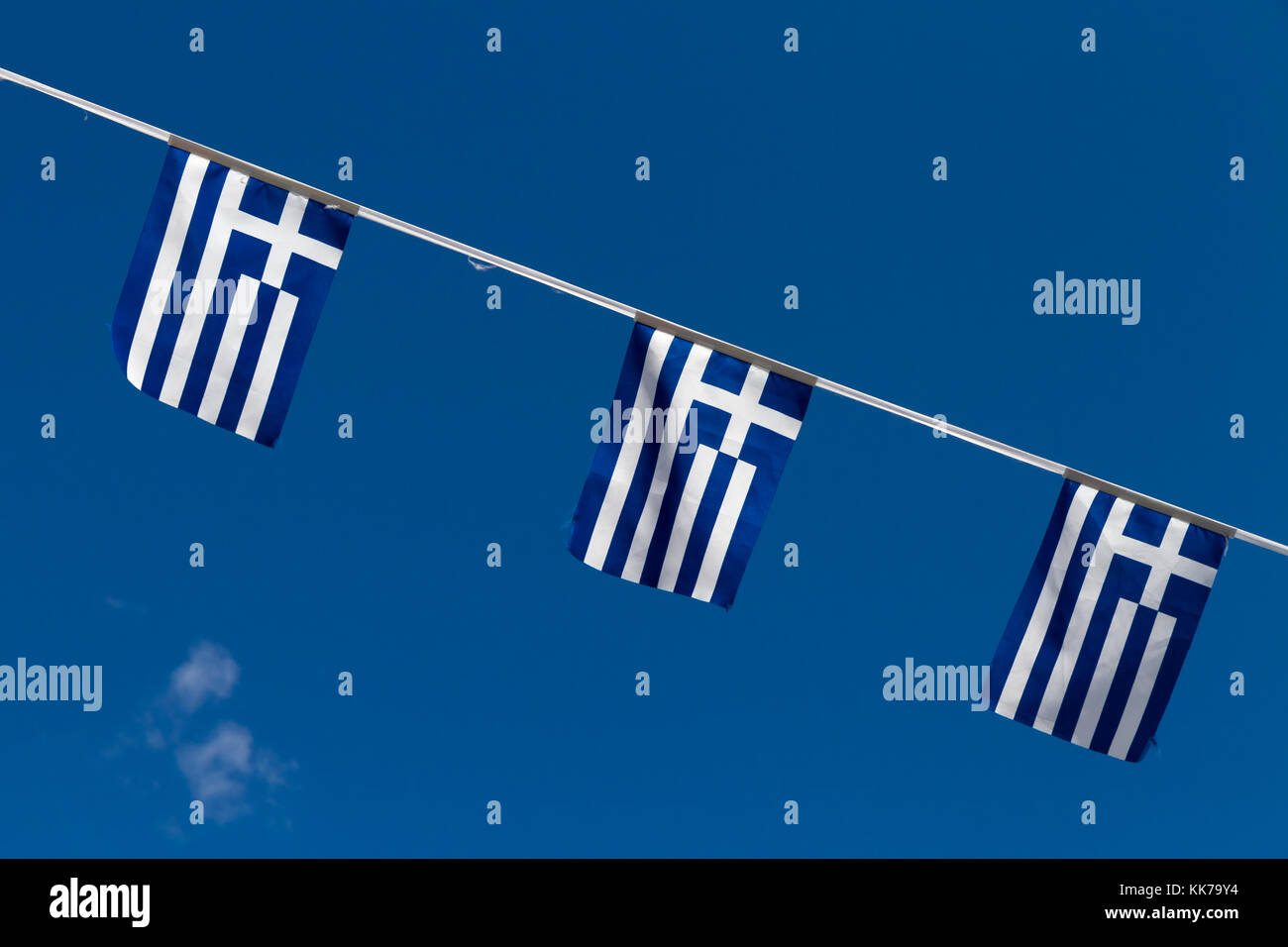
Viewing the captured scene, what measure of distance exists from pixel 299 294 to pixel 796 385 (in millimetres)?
5111

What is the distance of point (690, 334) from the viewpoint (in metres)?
12.2

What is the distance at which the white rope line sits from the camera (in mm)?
11203

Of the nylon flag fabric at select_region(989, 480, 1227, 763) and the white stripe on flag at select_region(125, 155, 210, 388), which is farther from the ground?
the white stripe on flag at select_region(125, 155, 210, 388)

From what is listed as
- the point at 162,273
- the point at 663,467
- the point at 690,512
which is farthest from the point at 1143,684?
the point at 162,273

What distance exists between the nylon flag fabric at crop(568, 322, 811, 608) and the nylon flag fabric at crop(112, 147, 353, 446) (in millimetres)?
3284

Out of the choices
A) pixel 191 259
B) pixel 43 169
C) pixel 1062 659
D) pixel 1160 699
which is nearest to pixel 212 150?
pixel 191 259

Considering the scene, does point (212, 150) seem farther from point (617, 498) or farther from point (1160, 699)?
point (1160, 699)

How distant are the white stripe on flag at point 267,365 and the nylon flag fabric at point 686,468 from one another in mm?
3350

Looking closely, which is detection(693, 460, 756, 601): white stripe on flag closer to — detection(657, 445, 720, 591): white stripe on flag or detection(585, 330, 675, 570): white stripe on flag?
detection(657, 445, 720, 591): white stripe on flag

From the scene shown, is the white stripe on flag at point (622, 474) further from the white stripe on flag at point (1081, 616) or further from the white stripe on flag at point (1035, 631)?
the white stripe on flag at point (1081, 616)

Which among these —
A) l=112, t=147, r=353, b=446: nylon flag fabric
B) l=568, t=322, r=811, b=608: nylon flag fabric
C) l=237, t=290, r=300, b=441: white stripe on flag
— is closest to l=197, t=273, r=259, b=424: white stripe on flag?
l=112, t=147, r=353, b=446: nylon flag fabric

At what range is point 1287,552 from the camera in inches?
460

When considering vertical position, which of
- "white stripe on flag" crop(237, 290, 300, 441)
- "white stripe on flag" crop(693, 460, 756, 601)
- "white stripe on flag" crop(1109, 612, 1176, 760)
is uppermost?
"white stripe on flag" crop(237, 290, 300, 441)

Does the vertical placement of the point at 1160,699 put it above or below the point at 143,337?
below
